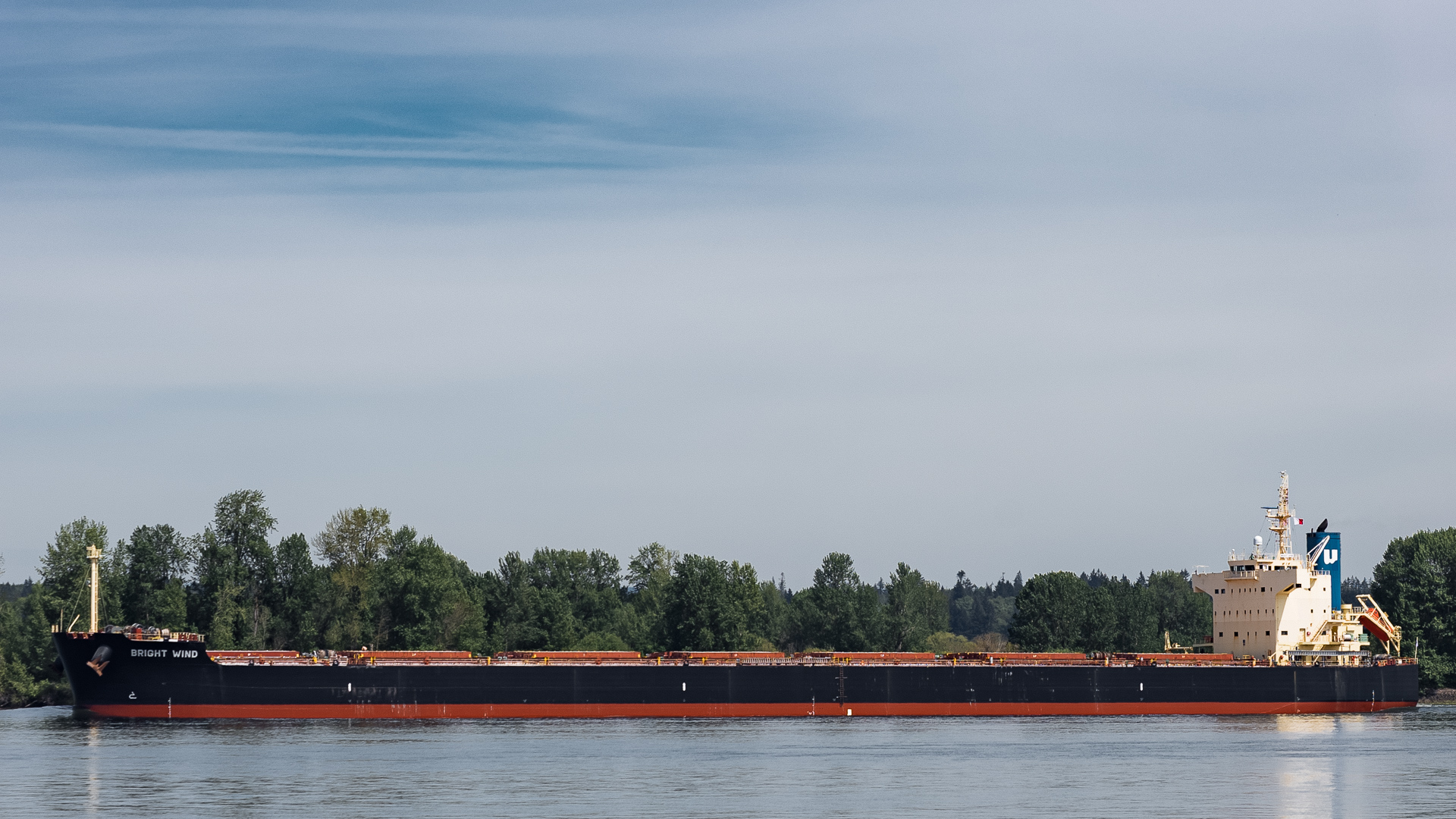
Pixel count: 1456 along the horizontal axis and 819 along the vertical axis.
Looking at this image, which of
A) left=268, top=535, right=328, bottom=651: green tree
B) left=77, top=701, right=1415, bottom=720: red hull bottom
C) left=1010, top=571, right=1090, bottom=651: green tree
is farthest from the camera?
left=1010, top=571, right=1090, bottom=651: green tree

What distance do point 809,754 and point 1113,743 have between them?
13.6 m

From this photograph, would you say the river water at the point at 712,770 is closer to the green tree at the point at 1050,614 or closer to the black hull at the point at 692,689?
the black hull at the point at 692,689

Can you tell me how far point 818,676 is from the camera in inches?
A: 2859

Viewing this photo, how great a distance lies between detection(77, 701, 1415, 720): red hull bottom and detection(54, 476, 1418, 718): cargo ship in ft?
0.25

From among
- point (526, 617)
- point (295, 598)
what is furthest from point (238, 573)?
point (526, 617)

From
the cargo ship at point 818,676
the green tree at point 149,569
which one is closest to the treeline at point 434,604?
the green tree at point 149,569

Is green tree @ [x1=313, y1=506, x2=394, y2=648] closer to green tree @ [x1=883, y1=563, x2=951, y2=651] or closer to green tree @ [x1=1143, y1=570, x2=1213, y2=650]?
green tree @ [x1=883, y1=563, x2=951, y2=651]

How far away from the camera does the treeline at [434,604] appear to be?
91.2m

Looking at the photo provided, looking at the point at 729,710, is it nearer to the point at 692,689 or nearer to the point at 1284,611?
the point at 692,689

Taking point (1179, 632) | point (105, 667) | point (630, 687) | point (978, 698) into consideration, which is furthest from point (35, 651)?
point (1179, 632)

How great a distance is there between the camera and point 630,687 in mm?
70250

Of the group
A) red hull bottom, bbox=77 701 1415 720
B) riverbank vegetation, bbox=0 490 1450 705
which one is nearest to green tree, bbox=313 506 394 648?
riverbank vegetation, bbox=0 490 1450 705

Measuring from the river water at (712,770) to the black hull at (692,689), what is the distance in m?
1.38

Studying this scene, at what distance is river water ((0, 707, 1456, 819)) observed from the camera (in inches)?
1507
